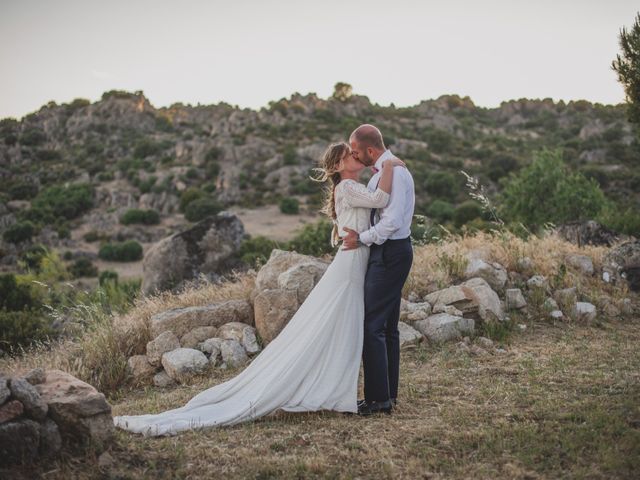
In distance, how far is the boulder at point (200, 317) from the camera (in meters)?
7.96

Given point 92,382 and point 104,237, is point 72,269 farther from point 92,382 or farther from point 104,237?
point 92,382

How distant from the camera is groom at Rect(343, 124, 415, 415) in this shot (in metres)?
4.91

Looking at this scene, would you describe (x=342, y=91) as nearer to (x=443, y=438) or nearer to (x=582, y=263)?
(x=582, y=263)

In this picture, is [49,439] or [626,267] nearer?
[49,439]

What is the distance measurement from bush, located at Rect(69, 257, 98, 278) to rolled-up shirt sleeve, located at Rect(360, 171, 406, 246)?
23.1m

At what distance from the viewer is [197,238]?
1395 cm

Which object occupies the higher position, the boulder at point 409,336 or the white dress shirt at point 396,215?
the white dress shirt at point 396,215

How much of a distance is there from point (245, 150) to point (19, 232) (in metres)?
22.2

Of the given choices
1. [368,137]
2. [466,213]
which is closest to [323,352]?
[368,137]

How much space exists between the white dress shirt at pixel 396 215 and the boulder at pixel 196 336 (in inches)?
149

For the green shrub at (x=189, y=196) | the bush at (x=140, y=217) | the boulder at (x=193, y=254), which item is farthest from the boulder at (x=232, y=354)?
the green shrub at (x=189, y=196)

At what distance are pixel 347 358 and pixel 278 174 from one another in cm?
3952

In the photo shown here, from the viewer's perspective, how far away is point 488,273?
913 cm

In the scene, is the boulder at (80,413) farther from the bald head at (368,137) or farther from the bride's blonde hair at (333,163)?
the bald head at (368,137)
